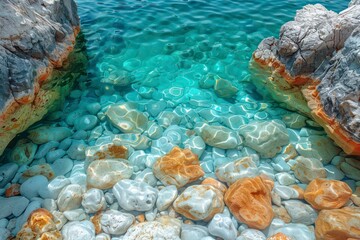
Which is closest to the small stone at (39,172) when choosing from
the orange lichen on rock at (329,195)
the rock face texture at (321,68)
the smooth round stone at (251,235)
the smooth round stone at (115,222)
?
the smooth round stone at (115,222)

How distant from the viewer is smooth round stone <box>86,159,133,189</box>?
4.44m

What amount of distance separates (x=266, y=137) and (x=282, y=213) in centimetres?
149

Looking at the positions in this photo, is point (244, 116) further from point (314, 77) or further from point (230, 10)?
point (230, 10)

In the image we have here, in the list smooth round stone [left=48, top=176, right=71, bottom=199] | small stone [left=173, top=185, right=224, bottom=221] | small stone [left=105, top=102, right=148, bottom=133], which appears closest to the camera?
small stone [left=173, top=185, right=224, bottom=221]

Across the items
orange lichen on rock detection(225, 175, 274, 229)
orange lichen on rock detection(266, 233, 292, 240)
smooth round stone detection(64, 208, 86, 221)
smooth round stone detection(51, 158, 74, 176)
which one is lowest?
smooth round stone detection(64, 208, 86, 221)

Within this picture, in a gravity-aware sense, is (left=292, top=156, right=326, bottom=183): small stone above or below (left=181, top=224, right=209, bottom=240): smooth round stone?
above

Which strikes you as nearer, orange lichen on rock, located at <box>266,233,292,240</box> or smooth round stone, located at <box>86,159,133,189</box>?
orange lichen on rock, located at <box>266,233,292,240</box>

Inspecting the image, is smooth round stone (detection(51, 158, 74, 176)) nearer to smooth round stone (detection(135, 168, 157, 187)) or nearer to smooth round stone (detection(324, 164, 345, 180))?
smooth round stone (detection(135, 168, 157, 187))

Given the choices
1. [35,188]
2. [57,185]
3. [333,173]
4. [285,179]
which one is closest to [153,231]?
[57,185]

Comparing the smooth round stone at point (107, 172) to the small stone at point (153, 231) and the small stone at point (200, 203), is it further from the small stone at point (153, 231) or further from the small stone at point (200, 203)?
the small stone at point (200, 203)

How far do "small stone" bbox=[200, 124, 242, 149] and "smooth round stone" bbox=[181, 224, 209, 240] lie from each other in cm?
172

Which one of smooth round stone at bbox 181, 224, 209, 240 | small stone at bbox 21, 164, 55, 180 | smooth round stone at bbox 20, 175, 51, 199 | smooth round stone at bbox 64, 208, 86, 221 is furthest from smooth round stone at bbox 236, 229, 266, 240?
small stone at bbox 21, 164, 55, 180

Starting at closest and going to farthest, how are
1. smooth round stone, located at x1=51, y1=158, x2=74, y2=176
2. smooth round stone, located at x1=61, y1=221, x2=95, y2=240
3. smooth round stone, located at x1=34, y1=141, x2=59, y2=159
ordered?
smooth round stone, located at x1=61, y1=221, x2=95, y2=240, smooth round stone, located at x1=51, y1=158, x2=74, y2=176, smooth round stone, located at x1=34, y1=141, x2=59, y2=159

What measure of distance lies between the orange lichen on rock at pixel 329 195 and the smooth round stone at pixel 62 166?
3.97 meters
